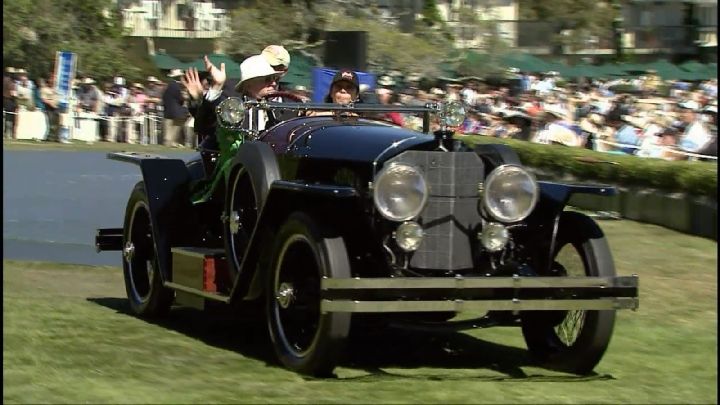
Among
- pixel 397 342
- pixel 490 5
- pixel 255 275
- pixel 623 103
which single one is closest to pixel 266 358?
pixel 255 275

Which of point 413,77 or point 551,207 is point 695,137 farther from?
point 413,77

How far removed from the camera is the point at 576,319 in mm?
7195

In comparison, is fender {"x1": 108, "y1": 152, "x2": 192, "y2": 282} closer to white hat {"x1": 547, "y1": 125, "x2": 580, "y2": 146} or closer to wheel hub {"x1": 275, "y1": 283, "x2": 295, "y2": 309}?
wheel hub {"x1": 275, "y1": 283, "x2": 295, "y2": 309}

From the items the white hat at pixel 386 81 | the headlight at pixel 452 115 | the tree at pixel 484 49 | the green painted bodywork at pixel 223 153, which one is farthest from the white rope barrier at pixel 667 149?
the tree at pixel 484 49

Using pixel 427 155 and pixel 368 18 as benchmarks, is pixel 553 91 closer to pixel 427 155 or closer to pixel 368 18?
pixel 368 18

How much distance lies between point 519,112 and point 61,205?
10.5 m

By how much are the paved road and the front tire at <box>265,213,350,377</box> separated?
15.4ft

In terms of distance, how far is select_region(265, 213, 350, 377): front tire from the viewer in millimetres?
6398

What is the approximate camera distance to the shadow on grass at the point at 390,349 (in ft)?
22.9

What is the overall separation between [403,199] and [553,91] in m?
25.7

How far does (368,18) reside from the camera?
1502 inches

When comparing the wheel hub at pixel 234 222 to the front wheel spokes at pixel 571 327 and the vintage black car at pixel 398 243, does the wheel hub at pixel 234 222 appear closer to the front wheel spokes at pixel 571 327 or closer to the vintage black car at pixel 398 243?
the vintage black car at pixel 398 243

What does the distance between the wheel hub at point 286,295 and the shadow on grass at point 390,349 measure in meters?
0.43

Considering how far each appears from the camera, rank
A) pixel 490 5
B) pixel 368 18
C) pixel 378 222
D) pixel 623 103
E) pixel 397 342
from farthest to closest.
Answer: pixel 490 5 < pixel 368 18 < pixel 623 103 < pixel 397 342 < pixel 378 222
